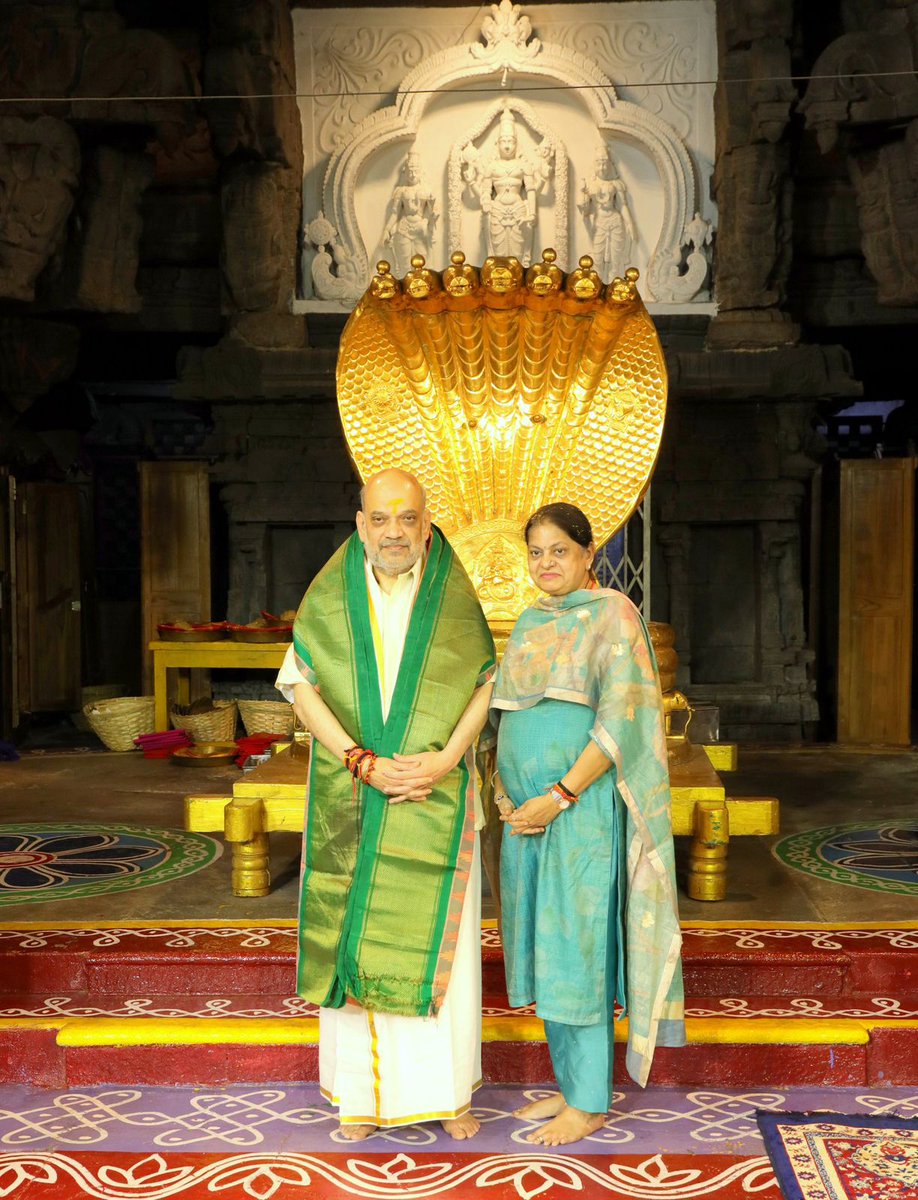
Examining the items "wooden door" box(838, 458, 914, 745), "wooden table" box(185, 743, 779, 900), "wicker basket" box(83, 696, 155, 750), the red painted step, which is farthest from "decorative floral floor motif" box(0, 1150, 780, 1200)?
"wooden door" box(838, 458, 914, 745)

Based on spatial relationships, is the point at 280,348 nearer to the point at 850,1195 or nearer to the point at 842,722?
the point at 842,722

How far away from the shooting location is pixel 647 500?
7.37 meters

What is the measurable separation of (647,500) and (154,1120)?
518cm

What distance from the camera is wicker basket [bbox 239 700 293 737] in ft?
22.7

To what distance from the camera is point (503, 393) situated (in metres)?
4.84

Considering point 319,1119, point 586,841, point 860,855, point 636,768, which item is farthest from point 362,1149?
point 860,855

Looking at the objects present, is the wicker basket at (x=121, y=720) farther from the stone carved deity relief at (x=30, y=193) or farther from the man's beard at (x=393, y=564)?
the man's beard at (x=393, y=564)

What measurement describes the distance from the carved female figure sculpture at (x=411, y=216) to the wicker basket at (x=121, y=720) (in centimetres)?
307

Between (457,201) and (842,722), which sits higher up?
(457,201)

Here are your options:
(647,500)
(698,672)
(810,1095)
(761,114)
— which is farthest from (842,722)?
(810,1095)

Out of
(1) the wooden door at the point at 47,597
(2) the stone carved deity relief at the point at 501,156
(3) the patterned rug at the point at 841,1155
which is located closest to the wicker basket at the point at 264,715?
(1) the wooden door at the point at 47,597

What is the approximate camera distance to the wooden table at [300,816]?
12.3ft

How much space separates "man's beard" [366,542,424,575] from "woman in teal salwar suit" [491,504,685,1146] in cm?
26

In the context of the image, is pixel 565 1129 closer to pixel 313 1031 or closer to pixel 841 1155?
pixel 841 1155
